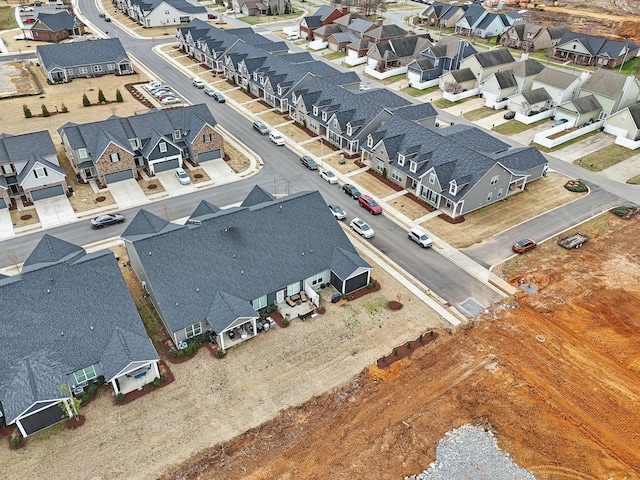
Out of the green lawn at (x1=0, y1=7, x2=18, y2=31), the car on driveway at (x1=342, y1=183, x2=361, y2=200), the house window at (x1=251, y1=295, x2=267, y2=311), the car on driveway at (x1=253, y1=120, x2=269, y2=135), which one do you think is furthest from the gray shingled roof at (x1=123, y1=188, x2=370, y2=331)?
the green lawn at (x1=0, y1=7, x2=18, y2=31)

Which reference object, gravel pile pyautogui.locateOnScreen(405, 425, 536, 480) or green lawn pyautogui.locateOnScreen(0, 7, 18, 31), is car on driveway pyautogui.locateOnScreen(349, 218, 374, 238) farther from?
green lawn pyautogui.locateOnScreen(0, 7, 18, 31)

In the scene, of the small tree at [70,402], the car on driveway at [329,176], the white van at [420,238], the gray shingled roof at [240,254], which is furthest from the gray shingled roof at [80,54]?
the small tree at [70,402]

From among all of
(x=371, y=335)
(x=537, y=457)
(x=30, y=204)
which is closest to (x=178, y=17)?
(x=30, y=204)

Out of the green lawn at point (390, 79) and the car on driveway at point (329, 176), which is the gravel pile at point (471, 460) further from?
the green lawn at point (390, 79)

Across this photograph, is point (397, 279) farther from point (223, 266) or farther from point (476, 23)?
point (476, 23)

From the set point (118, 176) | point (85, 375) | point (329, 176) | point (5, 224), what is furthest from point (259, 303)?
point (5, 224)

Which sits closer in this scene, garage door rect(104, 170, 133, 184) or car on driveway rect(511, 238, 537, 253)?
car on driveway rect(511, 238, 537, 253)
